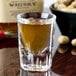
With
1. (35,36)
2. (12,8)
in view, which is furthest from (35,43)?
(12,8)

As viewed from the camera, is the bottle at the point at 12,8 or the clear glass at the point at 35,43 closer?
the clear glass at the point at 35,43

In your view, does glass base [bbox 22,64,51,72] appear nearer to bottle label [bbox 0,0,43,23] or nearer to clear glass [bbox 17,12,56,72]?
clear glass [bbox 17,12,56,72]

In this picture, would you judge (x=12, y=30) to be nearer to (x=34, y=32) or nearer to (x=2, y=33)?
(x=2, y=33)

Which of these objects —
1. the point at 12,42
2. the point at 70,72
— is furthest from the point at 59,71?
the point at 12,42

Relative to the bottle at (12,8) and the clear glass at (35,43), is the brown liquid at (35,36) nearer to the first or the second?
the clear glass at (35,43)

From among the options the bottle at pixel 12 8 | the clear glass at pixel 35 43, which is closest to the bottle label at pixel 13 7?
the bottle at pixel 12 8

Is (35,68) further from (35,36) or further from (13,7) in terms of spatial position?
(13,7)

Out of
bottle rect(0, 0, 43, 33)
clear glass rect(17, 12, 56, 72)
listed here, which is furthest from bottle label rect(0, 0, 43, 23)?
clear glass rect(17, 12, 56, 72)
